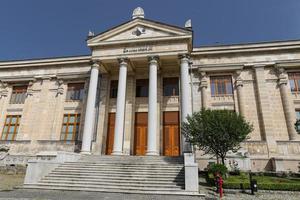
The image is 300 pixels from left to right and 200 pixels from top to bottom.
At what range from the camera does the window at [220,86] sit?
20.8 metres

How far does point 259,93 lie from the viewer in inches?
769

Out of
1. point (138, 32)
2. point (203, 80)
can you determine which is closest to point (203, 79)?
point (203, 80)

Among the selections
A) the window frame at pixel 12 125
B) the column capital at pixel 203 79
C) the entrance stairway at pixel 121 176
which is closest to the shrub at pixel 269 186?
the entrance stairway at pixel 121 176

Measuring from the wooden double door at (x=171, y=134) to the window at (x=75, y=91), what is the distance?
957cm

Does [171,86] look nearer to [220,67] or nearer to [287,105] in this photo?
[220,67]

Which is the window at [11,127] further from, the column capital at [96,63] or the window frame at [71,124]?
the column capital at [96,63]

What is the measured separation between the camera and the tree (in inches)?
514

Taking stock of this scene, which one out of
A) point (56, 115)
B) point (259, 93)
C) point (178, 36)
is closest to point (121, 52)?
point (178, 36)

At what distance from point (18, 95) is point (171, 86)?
17941mm

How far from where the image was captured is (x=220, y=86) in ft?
69.3

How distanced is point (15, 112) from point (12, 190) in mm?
15800

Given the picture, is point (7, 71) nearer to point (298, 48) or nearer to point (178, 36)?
point (178, 36)

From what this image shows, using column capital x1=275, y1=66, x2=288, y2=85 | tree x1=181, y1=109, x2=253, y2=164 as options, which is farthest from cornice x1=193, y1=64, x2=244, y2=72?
tree x1=181, y1=109, x2=253, y2=164

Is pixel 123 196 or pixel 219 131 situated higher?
pixel 219 131
